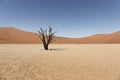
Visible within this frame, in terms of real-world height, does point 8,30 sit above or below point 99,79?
above

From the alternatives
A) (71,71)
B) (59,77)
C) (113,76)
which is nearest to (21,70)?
(59,77)

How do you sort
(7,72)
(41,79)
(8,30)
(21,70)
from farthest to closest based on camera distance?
(8,30), (21,70), (7,72), (41,79)

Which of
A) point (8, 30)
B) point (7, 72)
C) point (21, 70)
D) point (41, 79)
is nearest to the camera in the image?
point (41, 79)

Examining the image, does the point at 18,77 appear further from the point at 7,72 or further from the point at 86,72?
the point at 86,72

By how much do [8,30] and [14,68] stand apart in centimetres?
10783

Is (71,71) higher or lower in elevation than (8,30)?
lower

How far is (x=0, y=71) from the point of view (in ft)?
28.6

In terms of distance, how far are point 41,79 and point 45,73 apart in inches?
40.1

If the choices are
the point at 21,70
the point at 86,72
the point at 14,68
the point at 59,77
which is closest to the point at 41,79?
the point at 59,77

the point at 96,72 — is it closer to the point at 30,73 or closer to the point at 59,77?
the point at 59,77

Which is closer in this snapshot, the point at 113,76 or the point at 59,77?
the point at 59,77

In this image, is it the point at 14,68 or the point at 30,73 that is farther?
the point at 14,68

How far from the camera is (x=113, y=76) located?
8.98m

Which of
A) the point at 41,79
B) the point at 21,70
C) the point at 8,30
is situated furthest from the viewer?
the point at 8,30
